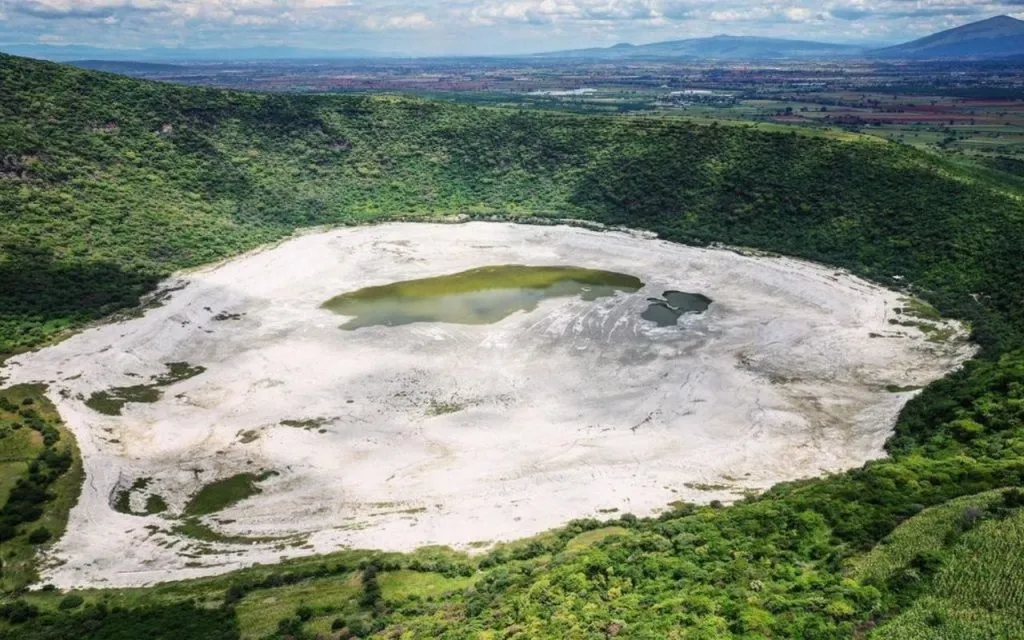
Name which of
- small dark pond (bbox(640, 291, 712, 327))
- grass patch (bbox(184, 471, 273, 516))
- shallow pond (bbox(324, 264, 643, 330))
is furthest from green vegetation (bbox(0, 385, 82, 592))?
small dark pond (bbox(640, 291, 712, 327))

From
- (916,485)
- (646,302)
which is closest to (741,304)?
(646,302)

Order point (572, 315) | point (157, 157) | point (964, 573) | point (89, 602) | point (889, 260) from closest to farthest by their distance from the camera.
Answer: point (964, 573) < point (89, 602) < point (572, 315) < point (889, 260) < point (157, 157)

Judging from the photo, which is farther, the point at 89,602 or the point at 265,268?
the point at 265,268

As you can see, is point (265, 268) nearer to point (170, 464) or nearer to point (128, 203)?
point (128, 203)

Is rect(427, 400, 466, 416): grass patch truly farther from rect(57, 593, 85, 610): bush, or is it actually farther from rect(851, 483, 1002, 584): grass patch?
rect(851, 483, 1002, 584): grass patch

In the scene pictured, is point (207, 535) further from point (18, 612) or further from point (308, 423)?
point (308, 423)

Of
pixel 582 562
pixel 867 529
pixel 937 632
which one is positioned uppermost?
pixel 937 632
